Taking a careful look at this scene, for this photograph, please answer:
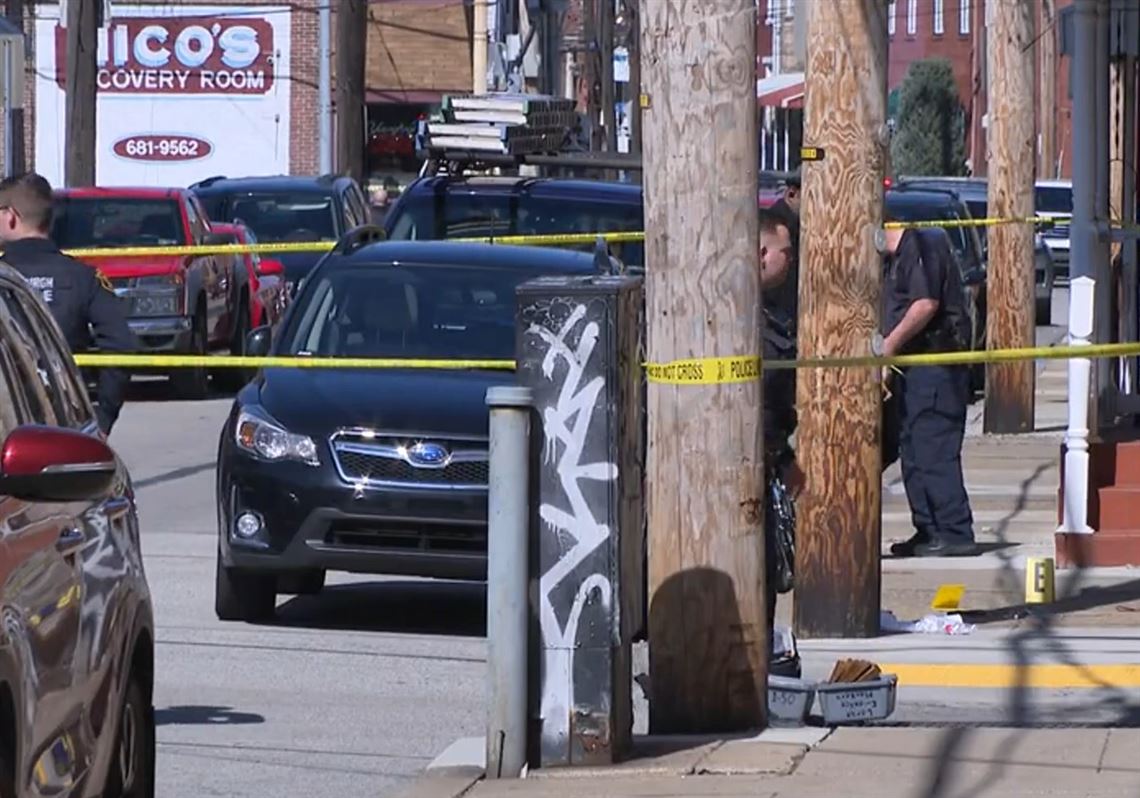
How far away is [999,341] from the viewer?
62.2 ft

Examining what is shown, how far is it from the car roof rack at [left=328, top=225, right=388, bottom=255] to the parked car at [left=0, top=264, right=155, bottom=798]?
5179 mm

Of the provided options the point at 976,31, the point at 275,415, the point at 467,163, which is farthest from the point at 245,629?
the point at 976,31

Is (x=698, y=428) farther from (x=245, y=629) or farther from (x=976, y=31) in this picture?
(x=976, y=31)

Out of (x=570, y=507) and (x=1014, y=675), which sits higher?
(x=570, y=507)

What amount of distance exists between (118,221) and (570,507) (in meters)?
15.0

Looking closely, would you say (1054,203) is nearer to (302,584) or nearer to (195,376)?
(195,376)

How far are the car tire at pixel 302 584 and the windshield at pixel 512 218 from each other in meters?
4.65

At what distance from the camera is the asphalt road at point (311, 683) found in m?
7.85

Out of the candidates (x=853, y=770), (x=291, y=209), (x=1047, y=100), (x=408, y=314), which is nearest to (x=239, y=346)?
(x=291, y=209)

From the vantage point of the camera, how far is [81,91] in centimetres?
3416

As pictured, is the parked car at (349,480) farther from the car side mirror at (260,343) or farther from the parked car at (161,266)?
the parked car at (161,266)

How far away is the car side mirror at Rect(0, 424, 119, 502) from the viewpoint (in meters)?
5.22

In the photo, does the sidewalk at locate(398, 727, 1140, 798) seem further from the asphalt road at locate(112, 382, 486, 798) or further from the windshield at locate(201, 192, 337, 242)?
the windshield at locate(201, 192, 337, 242)


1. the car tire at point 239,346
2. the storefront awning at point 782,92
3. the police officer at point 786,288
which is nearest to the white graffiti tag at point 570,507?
the police officer at point 786,288
